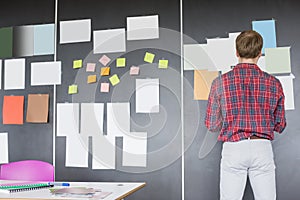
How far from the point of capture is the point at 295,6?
3.14 meters

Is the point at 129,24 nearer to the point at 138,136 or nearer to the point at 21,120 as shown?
the point at 138,136

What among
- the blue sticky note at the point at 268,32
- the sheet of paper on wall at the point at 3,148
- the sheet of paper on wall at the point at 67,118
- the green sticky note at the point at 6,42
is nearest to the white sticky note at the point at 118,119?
the sheet of paper on wall at the point at 67,118

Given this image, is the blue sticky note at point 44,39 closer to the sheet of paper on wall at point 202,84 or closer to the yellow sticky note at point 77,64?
the yellow sticky note at point 77,64

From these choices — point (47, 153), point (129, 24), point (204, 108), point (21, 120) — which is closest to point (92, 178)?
point (47, 153)

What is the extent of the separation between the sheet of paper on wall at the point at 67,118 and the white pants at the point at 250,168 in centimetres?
162

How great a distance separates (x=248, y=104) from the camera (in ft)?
7.37

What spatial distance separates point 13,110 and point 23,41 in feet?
2.03

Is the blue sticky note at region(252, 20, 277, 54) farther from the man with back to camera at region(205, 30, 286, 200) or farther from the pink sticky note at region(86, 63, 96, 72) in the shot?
the pink sticky note at region(86, 63, 96, 72)

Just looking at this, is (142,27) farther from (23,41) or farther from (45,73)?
(23,41)

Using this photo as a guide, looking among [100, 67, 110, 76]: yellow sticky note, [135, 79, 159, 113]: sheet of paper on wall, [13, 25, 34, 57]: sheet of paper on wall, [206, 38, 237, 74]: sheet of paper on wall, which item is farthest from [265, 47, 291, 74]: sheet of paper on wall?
[13, 25, 34, 57]: sheet of paper on wall

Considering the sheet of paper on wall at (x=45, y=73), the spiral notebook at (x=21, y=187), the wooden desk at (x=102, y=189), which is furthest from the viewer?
the sheet of paper on wall at (x=45, y=73)

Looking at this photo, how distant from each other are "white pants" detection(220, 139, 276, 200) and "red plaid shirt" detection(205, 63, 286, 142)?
0.17 feet

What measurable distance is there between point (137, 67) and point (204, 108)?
64 centimetres

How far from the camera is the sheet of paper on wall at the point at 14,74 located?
365 cm
